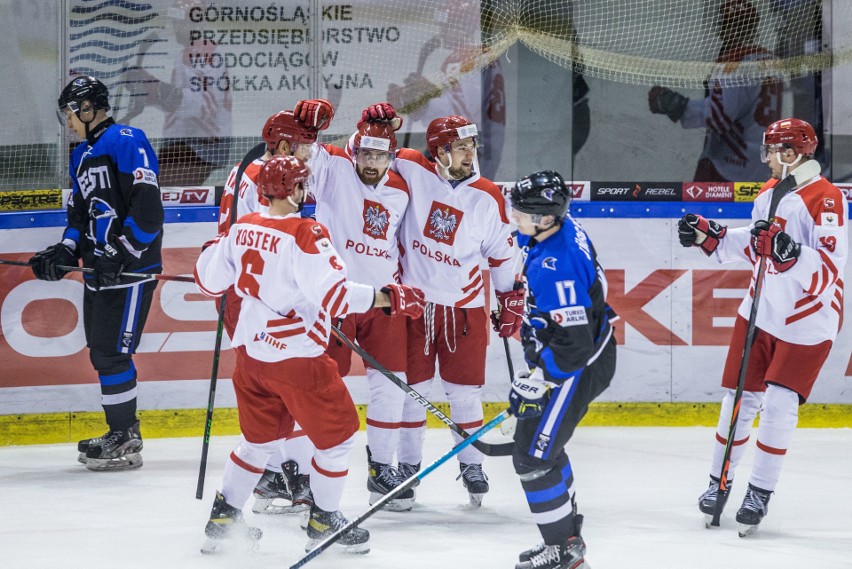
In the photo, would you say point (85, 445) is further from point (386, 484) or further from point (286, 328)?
point (286, 328)

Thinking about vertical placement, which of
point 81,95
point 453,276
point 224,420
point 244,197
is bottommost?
point 224,420

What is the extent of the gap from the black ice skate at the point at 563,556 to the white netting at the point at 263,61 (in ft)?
10.4

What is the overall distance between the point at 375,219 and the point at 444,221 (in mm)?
259

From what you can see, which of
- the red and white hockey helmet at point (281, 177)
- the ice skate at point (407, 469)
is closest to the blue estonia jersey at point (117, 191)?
the ice skate at point (407, 469)

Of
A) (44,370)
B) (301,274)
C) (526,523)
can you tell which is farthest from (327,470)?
(44,370)

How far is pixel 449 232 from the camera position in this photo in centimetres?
434

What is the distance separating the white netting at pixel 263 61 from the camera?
577cm

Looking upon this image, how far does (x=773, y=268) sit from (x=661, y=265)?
1.68 meters

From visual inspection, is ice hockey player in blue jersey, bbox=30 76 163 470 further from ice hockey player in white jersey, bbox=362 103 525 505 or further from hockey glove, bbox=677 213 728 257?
hockey glove, bbox=677 213 728 257

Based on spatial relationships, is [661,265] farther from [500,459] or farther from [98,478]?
[98,478]

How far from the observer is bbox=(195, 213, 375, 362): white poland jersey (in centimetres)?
332

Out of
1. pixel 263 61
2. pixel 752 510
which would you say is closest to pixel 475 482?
pixel 752 510

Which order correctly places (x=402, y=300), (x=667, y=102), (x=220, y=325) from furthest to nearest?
(x=667, y=102)
(x=220, y=325)
(x=402, y=300)

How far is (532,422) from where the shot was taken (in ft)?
10.8
